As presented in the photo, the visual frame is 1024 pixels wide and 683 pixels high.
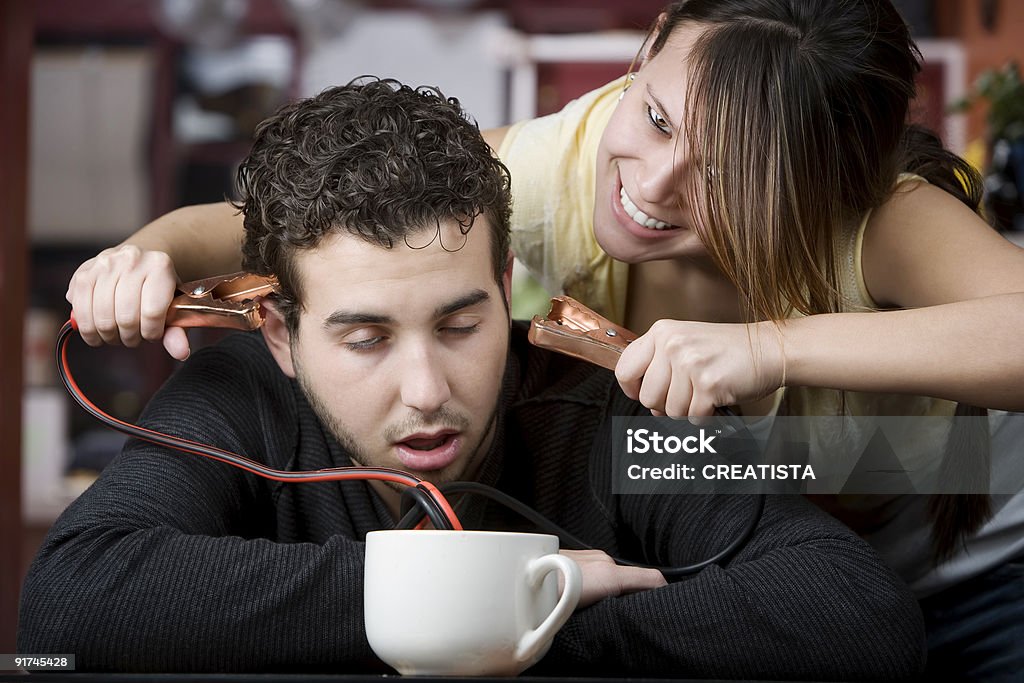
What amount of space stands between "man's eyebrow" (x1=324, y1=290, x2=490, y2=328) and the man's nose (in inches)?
1.0

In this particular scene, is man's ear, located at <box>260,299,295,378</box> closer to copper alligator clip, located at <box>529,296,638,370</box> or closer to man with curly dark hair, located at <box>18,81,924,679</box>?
man with curly dark hair, located at <box>18,81,924,679</box>

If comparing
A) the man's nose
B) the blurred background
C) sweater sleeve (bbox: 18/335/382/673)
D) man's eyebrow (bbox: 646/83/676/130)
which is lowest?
the blurred background

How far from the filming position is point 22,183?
1.76 metres

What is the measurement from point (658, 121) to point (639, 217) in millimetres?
76

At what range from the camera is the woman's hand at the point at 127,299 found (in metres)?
0.72

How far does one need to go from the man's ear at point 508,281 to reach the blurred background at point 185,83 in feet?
6.12

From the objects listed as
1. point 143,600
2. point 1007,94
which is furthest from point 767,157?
point 1007,94

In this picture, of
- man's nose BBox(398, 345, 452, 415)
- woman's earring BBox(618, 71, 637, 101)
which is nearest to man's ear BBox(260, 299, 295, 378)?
man's nose BBox(398, 345, 452, 415)

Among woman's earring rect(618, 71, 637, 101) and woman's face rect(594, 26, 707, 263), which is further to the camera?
woman's earring rect(618, 71, 637, 101)

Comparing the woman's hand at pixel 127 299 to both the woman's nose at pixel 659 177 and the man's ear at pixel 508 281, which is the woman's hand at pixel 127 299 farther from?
the woman's nose at pixel 659 177

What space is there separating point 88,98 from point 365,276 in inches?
113

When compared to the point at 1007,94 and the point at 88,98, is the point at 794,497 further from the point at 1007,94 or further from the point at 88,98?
the point at 88,98

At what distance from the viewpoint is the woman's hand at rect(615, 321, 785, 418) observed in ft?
2.13

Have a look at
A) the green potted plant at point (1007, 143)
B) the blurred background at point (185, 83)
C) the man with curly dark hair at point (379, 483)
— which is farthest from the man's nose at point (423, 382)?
the blurred background at point (185, 83)
